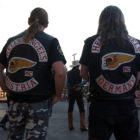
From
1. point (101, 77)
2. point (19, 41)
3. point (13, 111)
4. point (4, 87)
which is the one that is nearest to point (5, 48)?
point (19, 41)

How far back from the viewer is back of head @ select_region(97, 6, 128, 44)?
A: 8.22 ft

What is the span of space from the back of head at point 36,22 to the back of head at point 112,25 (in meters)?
0.56

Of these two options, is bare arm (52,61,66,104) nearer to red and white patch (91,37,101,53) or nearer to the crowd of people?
the crowd of people

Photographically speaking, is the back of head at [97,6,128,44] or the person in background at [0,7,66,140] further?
A: the back of head at [97,6,128,44]

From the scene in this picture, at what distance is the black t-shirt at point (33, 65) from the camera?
2.47 metres

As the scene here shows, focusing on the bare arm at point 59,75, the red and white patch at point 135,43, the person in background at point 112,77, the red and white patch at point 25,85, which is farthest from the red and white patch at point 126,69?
the red and white patch at point 25,85

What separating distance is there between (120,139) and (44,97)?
2.62ft

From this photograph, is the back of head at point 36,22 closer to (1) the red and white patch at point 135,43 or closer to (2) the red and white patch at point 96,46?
(2) the red and white patch at point 96,46

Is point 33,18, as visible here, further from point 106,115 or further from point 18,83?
point 106,115

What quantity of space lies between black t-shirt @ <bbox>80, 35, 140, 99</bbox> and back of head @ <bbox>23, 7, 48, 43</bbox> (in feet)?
1.75

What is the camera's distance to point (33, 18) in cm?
270

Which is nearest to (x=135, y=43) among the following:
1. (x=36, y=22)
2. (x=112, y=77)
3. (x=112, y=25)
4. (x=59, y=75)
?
(x=112, y=25)

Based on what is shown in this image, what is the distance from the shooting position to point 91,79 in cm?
256

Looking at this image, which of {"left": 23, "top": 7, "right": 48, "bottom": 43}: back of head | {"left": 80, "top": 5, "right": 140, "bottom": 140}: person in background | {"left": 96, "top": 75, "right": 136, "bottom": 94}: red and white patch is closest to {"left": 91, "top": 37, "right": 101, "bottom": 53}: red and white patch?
{"left": 80, "top": 5, "right": 140, "bottom": 140}: person in background
